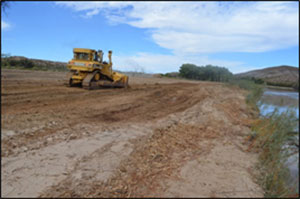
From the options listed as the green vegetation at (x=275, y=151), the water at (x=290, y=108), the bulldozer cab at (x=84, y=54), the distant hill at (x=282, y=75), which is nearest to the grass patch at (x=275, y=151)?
the green vegetation at (x=275, y=151)

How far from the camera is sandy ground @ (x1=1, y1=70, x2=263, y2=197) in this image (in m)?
3.77

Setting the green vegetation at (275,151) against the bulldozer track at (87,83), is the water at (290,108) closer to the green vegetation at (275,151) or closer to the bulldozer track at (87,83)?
the green vegetation at (275,151)

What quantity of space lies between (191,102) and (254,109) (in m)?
3.29

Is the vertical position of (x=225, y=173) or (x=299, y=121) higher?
(x=299, y=121)

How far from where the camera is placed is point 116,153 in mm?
4988

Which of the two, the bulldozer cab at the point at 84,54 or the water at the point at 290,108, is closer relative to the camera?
the water at the point at 290,108

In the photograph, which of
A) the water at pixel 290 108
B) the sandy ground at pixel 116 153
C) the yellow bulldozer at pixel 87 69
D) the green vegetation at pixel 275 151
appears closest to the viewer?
the sandy ground at pixel 116 153

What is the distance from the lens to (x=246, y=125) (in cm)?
890

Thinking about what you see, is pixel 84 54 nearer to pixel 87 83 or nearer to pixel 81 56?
pixel 81 56

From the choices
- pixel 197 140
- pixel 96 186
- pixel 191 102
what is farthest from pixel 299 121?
pixel 191 102

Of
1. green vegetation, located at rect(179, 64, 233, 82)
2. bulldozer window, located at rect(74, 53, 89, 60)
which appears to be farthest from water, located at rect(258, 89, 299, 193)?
bulldozer window, located at rect(74, 53, 89, 60)

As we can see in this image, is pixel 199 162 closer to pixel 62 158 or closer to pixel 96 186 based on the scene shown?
pixel 96 186

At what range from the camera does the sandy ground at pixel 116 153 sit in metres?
3.77

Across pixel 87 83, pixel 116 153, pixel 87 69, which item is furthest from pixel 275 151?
pixel 87 69
